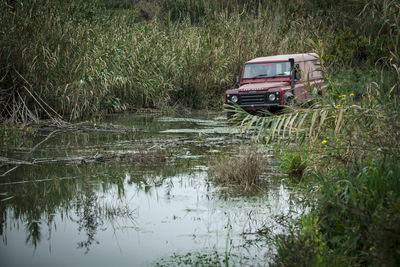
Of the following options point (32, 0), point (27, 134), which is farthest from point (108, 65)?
point (27, 134)

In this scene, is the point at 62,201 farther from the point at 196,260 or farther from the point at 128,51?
the point at 128,51

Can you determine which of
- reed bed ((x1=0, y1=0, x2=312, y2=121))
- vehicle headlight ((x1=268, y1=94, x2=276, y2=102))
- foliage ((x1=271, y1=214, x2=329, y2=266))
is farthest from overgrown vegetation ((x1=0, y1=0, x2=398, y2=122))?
foliage ((x1=271, y1=214, x2=329, y2=266))

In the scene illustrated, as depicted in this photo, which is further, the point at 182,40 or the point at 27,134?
the point at 182,40

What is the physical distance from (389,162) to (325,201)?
0.73 metres

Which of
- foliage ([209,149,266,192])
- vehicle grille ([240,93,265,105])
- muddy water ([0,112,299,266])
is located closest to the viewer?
muddy water ([0,112,299,266])

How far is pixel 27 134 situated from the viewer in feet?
40.5

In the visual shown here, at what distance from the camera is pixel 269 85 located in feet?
48.4

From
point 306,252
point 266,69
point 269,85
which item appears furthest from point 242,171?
point 266,69

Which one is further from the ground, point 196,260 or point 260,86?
point 260,86

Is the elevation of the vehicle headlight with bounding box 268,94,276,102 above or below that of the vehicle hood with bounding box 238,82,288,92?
below

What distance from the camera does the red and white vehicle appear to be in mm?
14375

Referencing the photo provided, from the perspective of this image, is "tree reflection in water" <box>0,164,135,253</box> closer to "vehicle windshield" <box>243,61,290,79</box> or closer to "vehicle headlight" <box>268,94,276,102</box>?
"vehicle headlight" <box>268,94,276,102</box>

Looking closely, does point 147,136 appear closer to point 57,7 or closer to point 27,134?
point 27,134

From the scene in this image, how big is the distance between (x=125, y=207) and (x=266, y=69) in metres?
9.55
